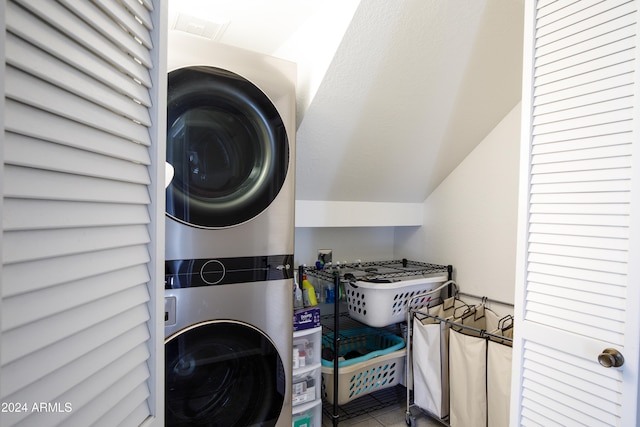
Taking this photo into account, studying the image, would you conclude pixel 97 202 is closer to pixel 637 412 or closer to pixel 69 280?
pixel 69 280

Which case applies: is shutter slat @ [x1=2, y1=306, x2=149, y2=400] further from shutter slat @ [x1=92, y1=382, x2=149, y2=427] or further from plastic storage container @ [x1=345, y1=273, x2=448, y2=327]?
plastic storage container @ [x1=345, y1=273, x2=448, y2=327]

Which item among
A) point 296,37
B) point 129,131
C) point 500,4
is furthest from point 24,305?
point 500,4

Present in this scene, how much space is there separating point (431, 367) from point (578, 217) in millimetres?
1283

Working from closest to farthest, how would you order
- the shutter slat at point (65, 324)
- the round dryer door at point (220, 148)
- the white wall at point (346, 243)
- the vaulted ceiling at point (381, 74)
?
the shutter slat at point (65, 324) < the round dryer door at point (220, 148) < the vaulted ceiling at point (381, 74) < the white wall at point (346, 243)

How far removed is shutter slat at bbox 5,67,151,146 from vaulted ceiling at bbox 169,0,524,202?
1.13 meters

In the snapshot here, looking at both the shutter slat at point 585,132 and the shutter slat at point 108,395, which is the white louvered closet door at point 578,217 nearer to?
the shutter slat at point 585,132

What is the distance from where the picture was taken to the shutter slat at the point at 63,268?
400 millimetres

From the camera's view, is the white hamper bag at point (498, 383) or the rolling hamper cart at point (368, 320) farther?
the rolling hamper cart at point (368, 320)

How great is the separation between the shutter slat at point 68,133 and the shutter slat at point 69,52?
0.25ft

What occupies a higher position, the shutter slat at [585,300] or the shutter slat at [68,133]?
the shutter slat at [68,133]

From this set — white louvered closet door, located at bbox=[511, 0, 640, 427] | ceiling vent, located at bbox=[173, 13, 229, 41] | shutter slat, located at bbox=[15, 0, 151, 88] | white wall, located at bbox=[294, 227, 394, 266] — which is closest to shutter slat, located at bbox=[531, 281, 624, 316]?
white louvered closet door, located at bbox=[511, 0, 640, 427]

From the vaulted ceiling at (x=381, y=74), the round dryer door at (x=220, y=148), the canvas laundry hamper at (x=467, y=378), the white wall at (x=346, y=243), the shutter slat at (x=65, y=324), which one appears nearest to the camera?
the shutter slat at (x=65, y=324)

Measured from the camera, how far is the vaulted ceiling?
1.51 m

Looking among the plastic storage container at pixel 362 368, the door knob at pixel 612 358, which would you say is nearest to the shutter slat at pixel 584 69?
the door knob at pixel 612 358
